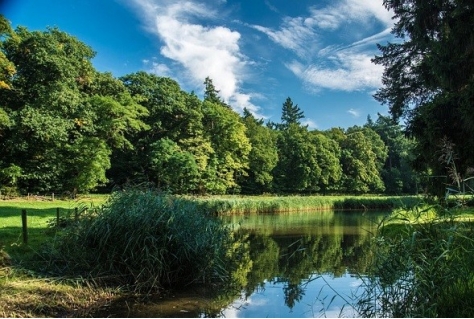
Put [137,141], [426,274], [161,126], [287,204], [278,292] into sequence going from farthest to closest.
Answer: [161,126]
[137,141]
[287,204]
[278,292]
[426,274]

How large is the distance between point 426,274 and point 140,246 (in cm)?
515

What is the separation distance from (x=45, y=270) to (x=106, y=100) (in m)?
31.2

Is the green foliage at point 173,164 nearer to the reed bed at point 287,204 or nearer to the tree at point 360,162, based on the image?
the reed bed at point 287,204

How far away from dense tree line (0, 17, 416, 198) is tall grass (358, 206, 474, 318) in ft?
41.6

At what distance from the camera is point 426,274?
4973 mm

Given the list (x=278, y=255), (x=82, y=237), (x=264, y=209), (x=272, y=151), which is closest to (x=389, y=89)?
(x=278, y=255)

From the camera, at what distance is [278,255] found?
509 inches

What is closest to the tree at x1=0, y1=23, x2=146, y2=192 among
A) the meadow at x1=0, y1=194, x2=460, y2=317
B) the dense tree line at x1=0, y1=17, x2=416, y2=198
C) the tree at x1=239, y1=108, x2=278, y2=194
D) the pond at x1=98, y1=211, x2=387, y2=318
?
the dense tree line at x1=0, y1=17, x2=416, y2=198

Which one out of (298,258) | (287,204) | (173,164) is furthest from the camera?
(173,164)

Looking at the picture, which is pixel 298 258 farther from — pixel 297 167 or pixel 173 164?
pixel 297 167

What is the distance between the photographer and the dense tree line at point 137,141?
31.5 m

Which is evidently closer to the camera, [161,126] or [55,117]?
[55,117]

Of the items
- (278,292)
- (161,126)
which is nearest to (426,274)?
(278,292)

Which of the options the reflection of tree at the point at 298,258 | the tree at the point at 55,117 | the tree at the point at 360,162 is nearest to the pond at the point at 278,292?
the reflection of tree at the point at 298,258
